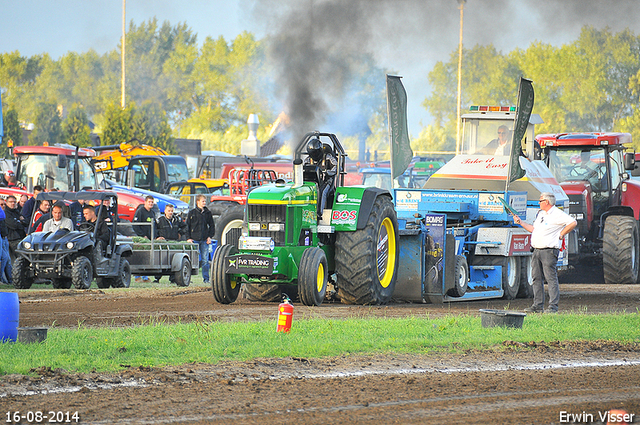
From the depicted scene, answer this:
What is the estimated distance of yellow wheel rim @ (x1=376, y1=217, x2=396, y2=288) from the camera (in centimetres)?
1232

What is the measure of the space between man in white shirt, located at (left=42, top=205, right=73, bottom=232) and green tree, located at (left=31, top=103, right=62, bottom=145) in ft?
169

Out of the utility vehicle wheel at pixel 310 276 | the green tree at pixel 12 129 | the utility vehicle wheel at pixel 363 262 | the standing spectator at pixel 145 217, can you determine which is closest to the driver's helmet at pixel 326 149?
the utility vehicle wheel at pixel 363 262

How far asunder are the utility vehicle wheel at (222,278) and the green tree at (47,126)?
55.8 metres

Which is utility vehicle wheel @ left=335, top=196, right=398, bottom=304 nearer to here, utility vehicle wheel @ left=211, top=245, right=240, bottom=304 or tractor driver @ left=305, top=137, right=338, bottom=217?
tractor driver @ left=305, top=137, right=338, bottom=217

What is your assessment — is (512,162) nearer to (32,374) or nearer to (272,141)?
(32,374)

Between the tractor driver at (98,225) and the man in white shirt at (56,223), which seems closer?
the man in white shirt at (56,223)

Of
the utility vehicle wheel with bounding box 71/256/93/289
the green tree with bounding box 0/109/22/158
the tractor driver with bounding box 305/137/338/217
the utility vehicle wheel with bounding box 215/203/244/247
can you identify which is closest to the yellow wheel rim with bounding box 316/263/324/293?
the tractor driver with bounding box 305/137/338/217

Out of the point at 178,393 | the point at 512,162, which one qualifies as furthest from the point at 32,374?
the point at 512,162

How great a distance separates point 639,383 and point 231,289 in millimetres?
6316

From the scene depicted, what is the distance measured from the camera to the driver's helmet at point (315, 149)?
12.1m

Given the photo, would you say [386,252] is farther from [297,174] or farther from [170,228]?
[170,228]

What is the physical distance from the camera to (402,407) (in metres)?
5.71

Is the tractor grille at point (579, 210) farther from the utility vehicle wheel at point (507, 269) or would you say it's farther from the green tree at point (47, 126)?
the green tree at point (47, 126)

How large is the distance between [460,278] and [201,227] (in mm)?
6885
